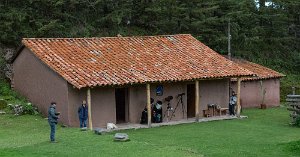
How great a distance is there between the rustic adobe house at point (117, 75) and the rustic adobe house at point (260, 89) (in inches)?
197

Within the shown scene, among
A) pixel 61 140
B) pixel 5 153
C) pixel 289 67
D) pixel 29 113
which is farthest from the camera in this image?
pixel 289 67

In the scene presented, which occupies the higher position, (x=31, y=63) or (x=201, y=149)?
(x=31, y=63)

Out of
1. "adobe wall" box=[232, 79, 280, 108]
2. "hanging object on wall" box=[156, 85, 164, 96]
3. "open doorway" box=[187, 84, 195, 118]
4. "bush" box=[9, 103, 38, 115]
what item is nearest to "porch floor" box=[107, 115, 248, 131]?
"open doorway" box=[187, 84, 195, 118]

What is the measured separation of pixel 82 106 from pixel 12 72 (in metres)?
9.36

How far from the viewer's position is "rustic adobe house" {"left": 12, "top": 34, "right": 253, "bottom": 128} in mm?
22141

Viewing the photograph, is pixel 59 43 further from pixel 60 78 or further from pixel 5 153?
pixel 5 153

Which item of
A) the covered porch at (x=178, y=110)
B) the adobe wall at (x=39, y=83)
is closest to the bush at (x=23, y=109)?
the adobe wall at (x=39, y=83)

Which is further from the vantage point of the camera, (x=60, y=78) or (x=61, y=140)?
(x=60, y=78)

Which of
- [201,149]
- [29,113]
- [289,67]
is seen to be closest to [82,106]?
[29,113]

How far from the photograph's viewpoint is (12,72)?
29.0 meters

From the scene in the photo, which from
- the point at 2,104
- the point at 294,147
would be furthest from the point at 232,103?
the point at 2,104

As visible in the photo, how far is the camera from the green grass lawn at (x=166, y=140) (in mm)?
14961

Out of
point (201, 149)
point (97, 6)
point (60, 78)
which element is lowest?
point (201, 149)

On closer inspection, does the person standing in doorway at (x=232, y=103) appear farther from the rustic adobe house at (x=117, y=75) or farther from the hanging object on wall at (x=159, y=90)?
the hanging object on wall at (x=159, y=90)
